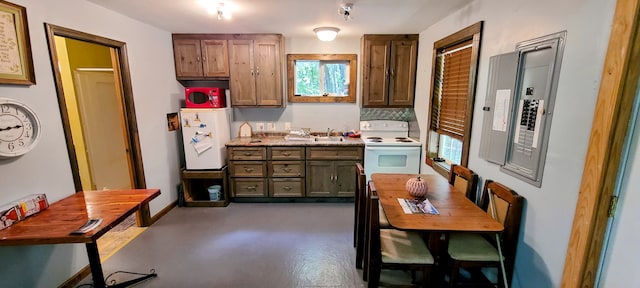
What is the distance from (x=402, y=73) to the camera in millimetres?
3584

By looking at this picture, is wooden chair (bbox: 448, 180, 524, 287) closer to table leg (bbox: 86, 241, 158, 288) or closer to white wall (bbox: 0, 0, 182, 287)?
table leg (bbox: 86, 241, 158, 288)

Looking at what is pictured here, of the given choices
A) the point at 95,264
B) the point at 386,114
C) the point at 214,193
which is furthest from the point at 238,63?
the point at 95,264

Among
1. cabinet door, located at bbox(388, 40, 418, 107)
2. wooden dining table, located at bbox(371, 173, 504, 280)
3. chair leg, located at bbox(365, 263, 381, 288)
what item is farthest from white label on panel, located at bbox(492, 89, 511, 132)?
cabinet door, located at bbox(388, 40, 418, 107)

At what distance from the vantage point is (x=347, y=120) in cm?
410

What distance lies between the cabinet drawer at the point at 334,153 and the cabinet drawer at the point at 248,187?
30.6 inches

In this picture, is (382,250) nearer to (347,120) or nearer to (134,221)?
(347,120)

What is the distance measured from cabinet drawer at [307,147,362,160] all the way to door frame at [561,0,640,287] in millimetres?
2395

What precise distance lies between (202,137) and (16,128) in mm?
1792

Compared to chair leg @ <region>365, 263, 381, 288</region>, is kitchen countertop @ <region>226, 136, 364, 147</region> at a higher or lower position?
higher

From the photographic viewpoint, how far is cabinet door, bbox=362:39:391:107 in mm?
3512

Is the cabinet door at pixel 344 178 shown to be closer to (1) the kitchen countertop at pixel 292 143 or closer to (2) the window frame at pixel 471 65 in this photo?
(1) the kitchen countertop at pixel 292 143

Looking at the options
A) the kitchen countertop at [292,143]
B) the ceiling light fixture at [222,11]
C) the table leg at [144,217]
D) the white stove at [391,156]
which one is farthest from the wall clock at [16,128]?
the white stove at [391,156]

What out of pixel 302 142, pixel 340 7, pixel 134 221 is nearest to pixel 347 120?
pixel 302 142

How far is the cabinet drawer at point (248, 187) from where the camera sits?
3658 millimetres
